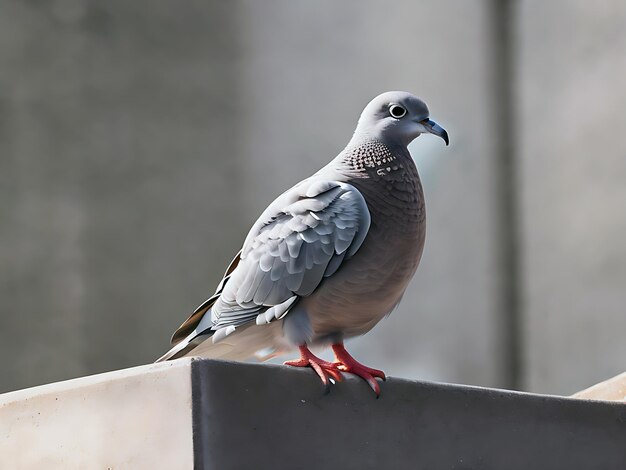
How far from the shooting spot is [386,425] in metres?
1.87

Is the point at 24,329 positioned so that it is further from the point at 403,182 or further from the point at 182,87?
the point at 403,182

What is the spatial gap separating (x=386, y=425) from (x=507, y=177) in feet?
14.3

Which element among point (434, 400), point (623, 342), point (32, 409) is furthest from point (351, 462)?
point (623, 342)

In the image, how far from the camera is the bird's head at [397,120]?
7.30 feet

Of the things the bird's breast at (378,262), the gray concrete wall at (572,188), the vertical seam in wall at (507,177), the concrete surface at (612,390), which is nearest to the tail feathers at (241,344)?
the bird's breast at (378,262)

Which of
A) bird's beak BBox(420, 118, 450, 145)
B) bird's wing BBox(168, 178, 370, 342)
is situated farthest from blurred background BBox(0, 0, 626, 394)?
bird's wing BBox(168, 178, 370, 342)

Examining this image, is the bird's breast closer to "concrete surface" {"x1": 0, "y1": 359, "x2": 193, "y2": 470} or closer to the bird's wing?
the bird's wing

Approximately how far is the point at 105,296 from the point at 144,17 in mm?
1764

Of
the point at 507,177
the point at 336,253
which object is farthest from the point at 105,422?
the point at 507,177

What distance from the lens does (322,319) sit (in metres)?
2.12

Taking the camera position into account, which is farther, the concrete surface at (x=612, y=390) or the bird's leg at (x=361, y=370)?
the concrete surface at (x=612, y=390)

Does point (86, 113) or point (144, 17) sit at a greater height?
point (144, 17)

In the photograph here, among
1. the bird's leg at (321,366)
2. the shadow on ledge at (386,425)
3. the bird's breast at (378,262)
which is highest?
the bird's breast at (378,262)

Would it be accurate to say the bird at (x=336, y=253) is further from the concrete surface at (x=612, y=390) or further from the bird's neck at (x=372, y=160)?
the concrete surface at (x=612, y=390)
